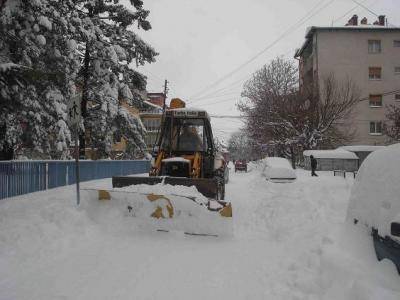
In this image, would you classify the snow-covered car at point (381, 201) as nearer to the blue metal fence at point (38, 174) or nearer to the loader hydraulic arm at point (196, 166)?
the loader hydraulic arm at point (196, 166)

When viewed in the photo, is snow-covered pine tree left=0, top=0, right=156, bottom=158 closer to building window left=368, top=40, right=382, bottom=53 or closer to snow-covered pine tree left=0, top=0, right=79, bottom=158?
snow-covered pine tree left=0, top=0, right=79, bottom=158

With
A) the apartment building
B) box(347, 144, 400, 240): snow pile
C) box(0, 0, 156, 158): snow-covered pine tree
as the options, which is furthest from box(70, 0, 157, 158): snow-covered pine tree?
the apartment building

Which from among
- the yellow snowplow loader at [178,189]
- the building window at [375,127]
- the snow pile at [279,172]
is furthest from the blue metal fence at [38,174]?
the building window at [375,127]

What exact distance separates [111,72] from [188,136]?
10871 millimetres

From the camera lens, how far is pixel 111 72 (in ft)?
67.7

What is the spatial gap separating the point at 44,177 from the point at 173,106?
595 cm

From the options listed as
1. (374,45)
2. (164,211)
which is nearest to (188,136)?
(164,211)

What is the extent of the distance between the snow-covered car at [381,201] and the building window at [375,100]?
137 ft

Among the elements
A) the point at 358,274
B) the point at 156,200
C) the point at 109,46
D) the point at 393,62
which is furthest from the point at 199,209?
the point at 393,62

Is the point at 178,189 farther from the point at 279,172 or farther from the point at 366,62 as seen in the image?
the point at 366,62

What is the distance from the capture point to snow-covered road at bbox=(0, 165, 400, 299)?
14.7 feet

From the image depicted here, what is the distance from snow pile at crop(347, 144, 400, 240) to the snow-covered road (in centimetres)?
31

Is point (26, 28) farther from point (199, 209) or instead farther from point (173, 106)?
point (199, 209)

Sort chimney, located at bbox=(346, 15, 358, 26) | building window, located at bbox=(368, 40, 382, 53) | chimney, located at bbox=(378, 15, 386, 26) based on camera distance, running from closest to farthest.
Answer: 1. building window, located at bbox=(368, 40, 382, 53)
2. chimney, located at bbox=(378, 15, 386, 26)
3. chimney, located at bbox=(346, 15, 358, 26)
